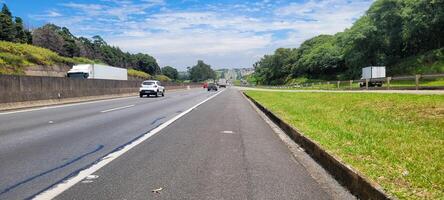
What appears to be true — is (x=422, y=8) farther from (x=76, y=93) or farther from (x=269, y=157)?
(x=269, y=157)

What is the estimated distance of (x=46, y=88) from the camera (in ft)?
92.4

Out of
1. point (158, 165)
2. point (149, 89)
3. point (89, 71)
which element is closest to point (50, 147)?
point (158, 165)

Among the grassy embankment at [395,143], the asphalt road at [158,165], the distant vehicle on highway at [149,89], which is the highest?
the distant vehicle on highway at [149,89]

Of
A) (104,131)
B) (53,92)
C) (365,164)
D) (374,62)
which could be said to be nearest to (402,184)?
(365,164)

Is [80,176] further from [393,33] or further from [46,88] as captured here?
[393,33]

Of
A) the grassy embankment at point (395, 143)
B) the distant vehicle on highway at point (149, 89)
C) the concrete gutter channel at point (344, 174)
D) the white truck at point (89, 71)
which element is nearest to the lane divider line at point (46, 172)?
the concrete gutter channel at point (344, 174)

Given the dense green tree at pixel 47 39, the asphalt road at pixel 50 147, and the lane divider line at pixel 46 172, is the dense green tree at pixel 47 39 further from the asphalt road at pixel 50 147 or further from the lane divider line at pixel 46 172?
the lane divider line at pixel 46 172

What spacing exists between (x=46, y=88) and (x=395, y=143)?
76.4 feet

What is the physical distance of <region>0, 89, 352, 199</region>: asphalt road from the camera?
20.7ft

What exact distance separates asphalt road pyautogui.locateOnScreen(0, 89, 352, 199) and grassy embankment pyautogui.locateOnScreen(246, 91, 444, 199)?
870 millimetres

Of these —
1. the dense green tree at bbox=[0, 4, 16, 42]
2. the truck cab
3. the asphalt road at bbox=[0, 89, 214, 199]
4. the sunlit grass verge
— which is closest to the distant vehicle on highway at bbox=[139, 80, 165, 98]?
the truck cab

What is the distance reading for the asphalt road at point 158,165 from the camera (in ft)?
20.7

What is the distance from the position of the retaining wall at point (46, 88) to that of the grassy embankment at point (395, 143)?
1562 cm

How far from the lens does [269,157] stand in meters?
9.33
